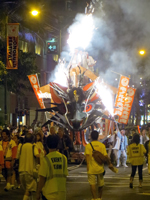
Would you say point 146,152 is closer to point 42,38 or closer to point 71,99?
point 71,99

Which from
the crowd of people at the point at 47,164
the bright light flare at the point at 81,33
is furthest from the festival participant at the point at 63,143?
the bright light flare at the point at 81,33

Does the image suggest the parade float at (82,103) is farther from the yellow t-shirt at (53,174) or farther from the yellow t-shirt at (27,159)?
the yellow t-shirt at (53,174)

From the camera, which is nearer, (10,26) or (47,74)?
(10,26)

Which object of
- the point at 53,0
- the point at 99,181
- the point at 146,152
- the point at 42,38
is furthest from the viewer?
the point at 53,0

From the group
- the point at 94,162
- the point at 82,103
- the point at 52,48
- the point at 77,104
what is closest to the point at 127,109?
the point at 82,103

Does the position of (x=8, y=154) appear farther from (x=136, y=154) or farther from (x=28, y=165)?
(x=136, y=154)

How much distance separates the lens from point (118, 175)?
14227 millimetres

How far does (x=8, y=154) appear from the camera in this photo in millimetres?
10359

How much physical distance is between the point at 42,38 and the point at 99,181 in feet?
111

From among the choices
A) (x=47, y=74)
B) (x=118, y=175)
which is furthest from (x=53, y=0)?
(x=118, y=175)

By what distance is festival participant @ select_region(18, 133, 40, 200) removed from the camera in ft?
26.8

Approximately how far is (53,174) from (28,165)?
2.64m

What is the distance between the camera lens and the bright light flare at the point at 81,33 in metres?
25.4

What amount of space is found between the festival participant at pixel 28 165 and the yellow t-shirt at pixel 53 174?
2.43m
